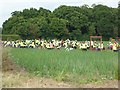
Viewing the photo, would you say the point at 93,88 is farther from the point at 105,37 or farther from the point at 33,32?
the point at 105,37

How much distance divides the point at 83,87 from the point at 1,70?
444 cm

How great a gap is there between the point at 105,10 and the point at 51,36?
14.4 m

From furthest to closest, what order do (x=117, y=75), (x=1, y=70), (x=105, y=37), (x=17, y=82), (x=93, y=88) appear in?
(x=105, y=37) → (x=1, y=70) → (x=117, y=75) → (x=17, y=82) → (x=93, y=88)

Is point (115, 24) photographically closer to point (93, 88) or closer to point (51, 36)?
point (51, 36)

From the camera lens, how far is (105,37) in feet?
202

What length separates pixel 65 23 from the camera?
55656mm

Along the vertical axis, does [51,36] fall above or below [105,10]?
below

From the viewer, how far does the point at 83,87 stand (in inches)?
321

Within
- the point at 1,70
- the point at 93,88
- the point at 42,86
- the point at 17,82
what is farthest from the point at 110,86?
the point at 1,70

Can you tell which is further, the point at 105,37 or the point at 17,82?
the point at 105,37

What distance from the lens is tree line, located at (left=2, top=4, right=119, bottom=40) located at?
174 ft

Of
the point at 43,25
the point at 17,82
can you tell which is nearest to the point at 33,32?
the point at 43,25

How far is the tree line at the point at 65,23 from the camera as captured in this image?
53.1 m

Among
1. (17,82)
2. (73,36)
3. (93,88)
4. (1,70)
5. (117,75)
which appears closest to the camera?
(93,88)
